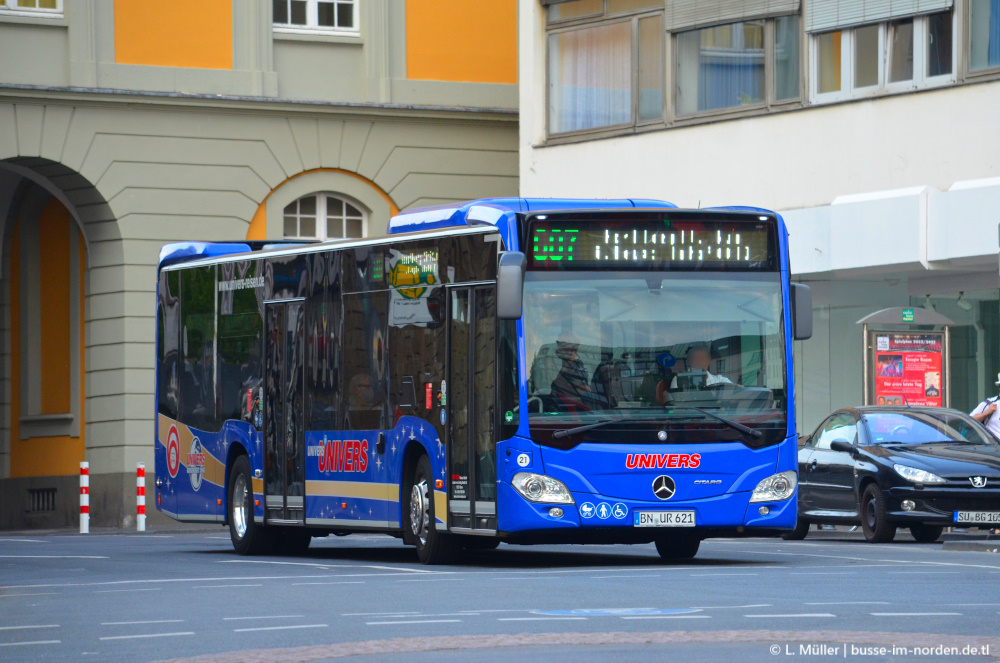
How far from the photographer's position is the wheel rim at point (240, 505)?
20.3 metres

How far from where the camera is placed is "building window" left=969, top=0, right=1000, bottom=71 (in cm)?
2677

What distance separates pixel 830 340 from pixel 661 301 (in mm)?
14043

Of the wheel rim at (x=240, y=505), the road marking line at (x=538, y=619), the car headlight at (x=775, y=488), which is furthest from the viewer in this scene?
the wheel rim at (x=240, y=505)

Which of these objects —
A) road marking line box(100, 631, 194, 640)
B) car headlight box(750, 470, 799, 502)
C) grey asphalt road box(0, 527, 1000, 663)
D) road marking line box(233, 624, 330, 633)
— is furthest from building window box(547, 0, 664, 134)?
road marking line box(100, 631, 194, 640)

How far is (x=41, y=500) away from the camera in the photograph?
3400 cm

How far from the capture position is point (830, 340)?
2991 cm

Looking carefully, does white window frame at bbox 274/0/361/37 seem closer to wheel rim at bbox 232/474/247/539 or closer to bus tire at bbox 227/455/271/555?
bus tire at bbox 227/455/271/555

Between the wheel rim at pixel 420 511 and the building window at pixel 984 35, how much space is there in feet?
41.3

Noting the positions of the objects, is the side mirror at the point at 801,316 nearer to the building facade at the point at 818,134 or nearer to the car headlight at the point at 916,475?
the car headlight at the point at 916,475

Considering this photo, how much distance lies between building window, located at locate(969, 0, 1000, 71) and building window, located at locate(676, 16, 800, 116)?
300 cm

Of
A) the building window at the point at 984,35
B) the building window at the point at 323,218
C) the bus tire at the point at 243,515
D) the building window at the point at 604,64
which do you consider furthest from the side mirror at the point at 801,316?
the building window at the point at 323,218

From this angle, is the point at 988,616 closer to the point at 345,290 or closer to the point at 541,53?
the point at 345,290

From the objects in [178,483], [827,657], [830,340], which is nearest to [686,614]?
[827,657]

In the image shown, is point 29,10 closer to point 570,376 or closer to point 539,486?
point 570,376
